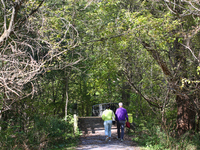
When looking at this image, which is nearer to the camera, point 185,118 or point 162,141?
point 162,141

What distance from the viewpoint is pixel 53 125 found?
420 inches

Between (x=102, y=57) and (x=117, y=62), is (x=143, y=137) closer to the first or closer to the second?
(x=117, y=62)

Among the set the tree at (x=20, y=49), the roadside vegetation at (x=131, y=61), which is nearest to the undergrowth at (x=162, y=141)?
the roadside vegetation at (x=131, y=61)

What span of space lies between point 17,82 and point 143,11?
8525 mm

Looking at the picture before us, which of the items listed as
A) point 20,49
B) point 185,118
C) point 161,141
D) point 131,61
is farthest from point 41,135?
point 185,118

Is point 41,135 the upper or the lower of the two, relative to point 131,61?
lower

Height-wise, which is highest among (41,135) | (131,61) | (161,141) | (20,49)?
(131,61)

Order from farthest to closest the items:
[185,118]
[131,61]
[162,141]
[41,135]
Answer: [131,61] → [185,118] → [162,141] → [41,135]

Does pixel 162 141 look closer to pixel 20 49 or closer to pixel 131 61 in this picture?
pixel 131 61

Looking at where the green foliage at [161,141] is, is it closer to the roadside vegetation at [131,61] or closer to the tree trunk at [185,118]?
the roadside vegetation at [131,61]

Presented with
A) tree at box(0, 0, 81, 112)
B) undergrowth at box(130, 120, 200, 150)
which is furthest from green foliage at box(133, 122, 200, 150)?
tree at box(0, 0, 81, 112)

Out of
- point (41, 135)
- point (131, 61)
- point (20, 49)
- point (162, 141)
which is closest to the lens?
point (20, 49)

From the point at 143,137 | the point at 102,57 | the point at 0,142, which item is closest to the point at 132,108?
the point at 102,57

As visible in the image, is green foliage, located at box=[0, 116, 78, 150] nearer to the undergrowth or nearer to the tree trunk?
the undergrowth
